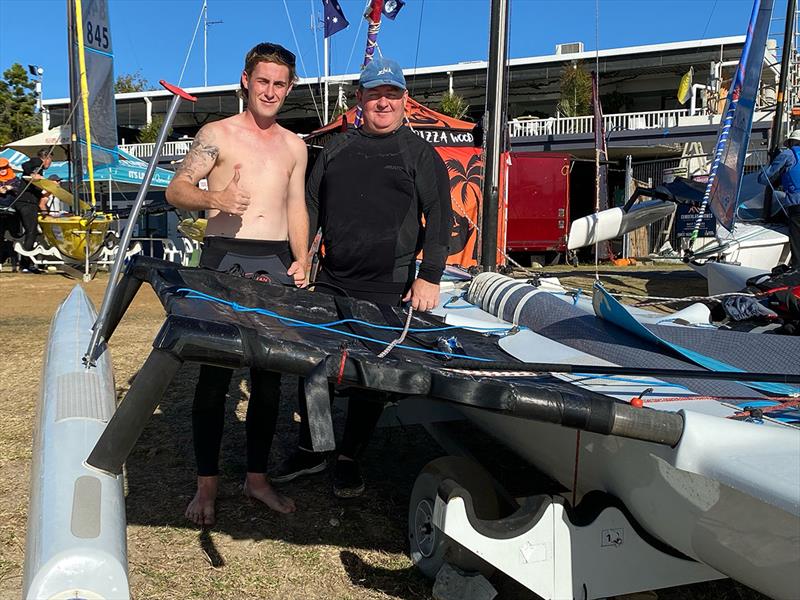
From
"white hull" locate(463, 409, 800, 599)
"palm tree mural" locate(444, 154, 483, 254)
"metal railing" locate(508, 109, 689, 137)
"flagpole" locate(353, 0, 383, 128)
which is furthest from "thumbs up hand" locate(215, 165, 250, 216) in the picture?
"metal railing" locate(508, 109, 689, 137)

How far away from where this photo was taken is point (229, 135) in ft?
10.1

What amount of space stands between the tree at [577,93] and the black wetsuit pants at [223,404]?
24.0m

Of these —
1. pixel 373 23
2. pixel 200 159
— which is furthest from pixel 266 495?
pixel 373 23

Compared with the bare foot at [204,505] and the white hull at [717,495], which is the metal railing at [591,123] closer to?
the bare foot at [204,505]

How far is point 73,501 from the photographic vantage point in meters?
2.09

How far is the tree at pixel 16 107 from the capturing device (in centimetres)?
3073

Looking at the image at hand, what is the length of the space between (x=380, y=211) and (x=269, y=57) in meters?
0.78

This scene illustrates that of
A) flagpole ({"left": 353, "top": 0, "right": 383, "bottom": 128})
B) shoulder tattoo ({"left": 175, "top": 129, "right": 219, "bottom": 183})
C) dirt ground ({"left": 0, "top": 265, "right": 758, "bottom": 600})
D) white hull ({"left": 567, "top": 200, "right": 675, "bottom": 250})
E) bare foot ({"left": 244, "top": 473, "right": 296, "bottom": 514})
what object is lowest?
dirt ground ({"left": 0, "top": 265, "right": 758, "bottom": 600})

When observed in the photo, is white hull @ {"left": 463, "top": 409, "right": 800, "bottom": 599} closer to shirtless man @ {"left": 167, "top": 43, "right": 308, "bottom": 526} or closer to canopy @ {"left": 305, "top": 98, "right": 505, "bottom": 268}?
shirtless man @ {"left": 167, "top": 43, "right": 308, "bottom": 526}

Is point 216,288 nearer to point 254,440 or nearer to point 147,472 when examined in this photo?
point 254,440

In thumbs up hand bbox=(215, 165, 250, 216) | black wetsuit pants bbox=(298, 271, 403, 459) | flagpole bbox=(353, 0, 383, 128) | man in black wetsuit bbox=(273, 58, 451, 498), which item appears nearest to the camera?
thumbs up hand bbox=(215, 165, 250, 216)

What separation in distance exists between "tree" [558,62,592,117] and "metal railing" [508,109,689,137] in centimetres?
218

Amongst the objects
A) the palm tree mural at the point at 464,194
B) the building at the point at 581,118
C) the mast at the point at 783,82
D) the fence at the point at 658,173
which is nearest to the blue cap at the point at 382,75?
the palm tree mural at the point at 464,194

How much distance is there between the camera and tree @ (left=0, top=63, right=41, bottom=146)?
30.7 metres
